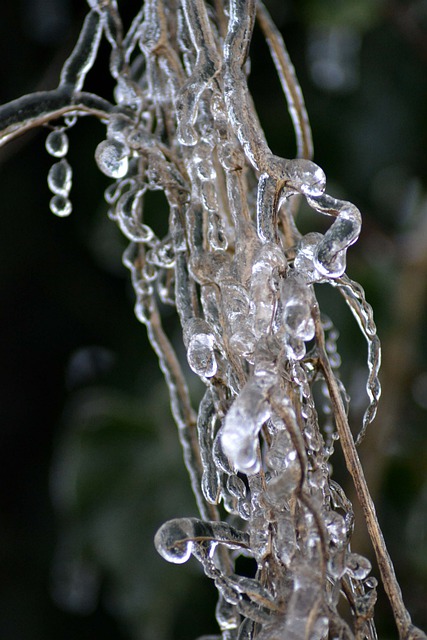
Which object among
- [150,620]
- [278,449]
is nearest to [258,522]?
[278,449]

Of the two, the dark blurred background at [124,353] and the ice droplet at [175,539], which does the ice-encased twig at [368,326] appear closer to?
the ice droplet at [175,539]

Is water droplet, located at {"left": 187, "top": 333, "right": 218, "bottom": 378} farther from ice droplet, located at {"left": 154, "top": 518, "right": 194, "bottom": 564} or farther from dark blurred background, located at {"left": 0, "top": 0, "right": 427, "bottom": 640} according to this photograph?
dark blurred background, located at {"left": 0, "top": 0, "right": 427, "bottom": 640}

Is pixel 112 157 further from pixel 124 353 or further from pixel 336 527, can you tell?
pixel 124 353

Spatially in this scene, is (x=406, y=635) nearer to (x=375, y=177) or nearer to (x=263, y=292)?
(x=263, y=292)


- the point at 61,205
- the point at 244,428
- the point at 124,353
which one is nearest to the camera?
the point at 244,428

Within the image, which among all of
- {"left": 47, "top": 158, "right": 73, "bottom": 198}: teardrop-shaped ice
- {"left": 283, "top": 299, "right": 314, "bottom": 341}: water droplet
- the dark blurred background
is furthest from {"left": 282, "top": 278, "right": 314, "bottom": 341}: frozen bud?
the dark blurred background

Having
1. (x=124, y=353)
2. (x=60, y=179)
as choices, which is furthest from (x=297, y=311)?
(x=124, y=353)

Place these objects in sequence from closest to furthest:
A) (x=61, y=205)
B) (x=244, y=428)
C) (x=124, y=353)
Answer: (x=244, y=428) → (x=61, y=205) → (x=124, y=353)

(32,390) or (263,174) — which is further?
(32,390)

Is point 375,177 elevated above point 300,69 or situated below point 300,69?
below
